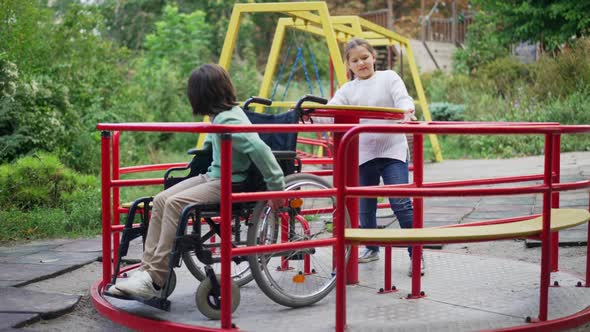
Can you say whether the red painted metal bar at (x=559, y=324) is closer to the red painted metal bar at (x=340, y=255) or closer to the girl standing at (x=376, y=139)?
the red painted metal bar at (x=340, y=255)

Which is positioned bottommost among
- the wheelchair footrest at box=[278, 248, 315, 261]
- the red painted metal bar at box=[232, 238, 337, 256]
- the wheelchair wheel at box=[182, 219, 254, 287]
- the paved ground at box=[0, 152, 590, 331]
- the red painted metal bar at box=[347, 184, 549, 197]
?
the paved ground at box=[0, 152, 590, 331]

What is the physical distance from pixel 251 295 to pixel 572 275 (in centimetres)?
189

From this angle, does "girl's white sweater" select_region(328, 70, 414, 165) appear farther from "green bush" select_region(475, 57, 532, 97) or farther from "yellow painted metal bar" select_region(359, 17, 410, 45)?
"green bush" select_region(475, 57, 532, 97)

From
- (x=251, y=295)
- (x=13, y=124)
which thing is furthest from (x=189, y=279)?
(x=13, y=124)

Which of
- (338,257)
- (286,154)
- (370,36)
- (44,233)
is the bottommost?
(44,233)

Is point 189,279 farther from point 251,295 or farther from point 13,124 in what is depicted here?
point 13,124

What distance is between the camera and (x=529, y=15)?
19.6 metres

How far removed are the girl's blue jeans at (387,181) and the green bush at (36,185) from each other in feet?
11.2

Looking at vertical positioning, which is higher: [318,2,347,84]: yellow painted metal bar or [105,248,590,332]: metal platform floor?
[318,2,347,84]: yellow painted metal bar

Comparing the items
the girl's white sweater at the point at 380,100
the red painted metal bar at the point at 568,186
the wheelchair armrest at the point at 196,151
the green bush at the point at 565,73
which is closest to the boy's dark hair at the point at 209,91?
the wheelchair armrest at the point at 196,151

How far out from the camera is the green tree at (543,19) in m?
18.0

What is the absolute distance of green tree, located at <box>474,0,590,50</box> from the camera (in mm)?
18047

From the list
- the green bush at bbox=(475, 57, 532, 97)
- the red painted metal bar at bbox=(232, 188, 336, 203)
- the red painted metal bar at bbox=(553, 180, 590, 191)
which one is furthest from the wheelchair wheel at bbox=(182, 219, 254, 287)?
the green bush at bbox=(475, 57, 532, 97)

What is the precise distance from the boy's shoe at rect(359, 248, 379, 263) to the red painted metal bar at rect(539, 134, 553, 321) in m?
1.72
